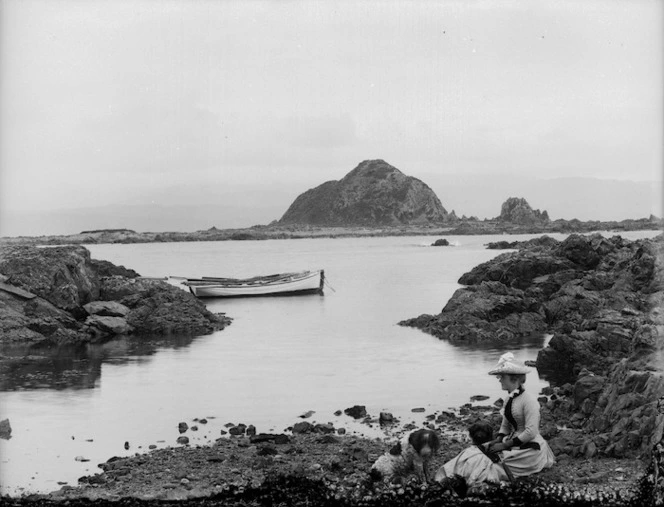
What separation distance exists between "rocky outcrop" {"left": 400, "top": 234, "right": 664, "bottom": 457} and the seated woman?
1857 mm

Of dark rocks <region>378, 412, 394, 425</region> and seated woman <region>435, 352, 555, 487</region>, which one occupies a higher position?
seated woman <region>435, 352, 555, 487</region>

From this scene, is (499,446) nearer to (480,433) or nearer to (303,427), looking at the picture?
(480,433)

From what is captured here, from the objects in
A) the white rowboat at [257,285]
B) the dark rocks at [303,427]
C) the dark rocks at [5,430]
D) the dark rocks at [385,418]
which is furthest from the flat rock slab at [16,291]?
the white rowboat at [257,285]

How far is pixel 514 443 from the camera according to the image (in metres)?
10.1

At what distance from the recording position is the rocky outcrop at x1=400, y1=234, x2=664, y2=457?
13.5 meters

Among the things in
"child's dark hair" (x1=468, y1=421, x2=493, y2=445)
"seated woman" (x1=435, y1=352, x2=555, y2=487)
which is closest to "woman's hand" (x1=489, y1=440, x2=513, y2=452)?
"seated woman" (x1=435, y1=352, x2=555, y2=487)

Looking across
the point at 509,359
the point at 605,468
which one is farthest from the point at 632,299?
the point at 509,359

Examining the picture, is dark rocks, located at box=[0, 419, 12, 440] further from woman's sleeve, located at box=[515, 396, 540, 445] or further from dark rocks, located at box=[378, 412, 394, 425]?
woman's sleeve, located at box=[515, 396, 540, 445]

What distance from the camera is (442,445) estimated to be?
14.2 m

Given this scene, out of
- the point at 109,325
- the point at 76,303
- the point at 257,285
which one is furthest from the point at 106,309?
the point at 257,285

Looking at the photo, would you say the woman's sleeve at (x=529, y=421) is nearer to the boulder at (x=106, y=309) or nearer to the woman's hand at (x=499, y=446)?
the woman's hand at (x=499, y=446)

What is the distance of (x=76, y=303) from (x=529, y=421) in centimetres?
2668

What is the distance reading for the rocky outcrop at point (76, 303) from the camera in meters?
31.3

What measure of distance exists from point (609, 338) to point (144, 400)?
1169cm
